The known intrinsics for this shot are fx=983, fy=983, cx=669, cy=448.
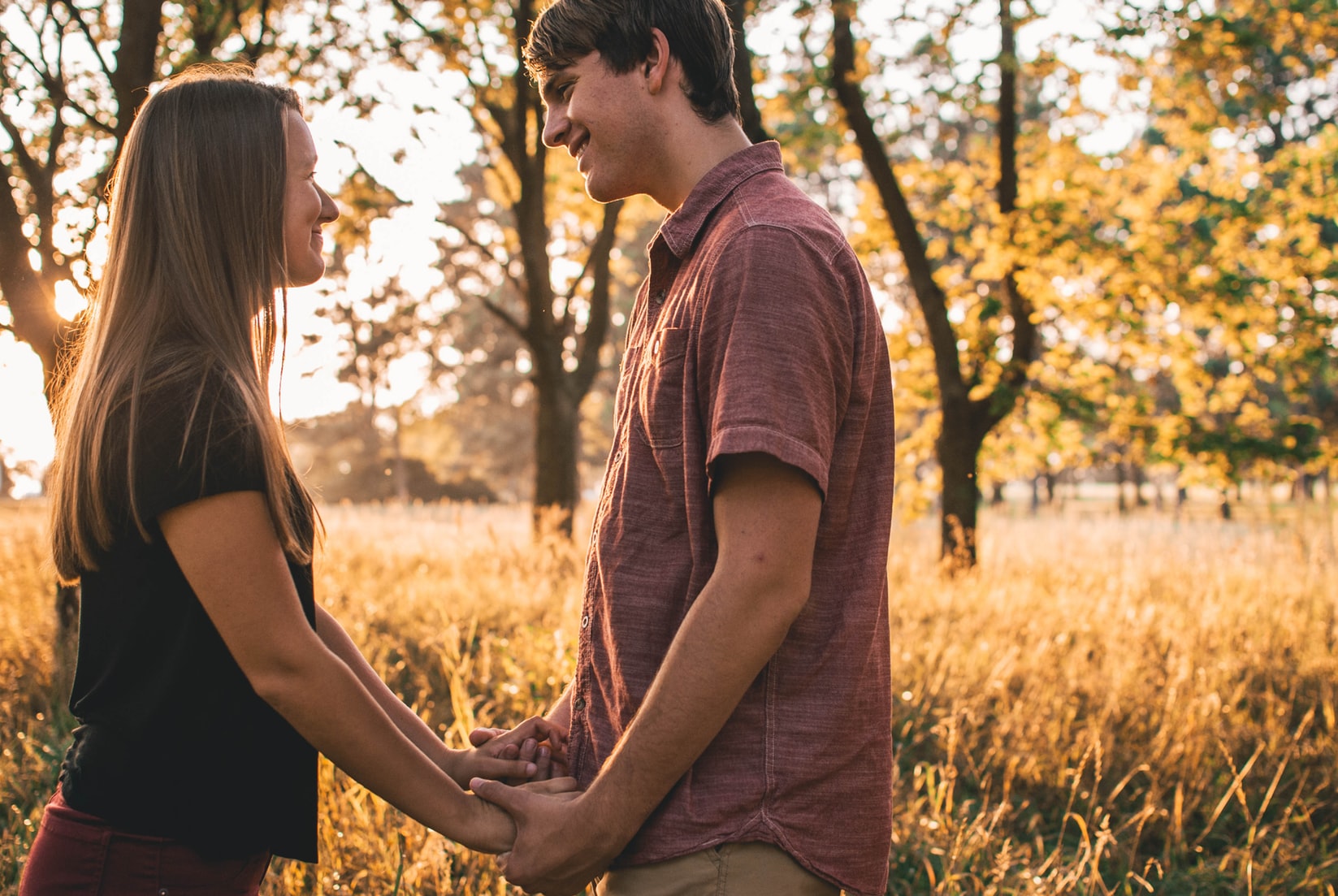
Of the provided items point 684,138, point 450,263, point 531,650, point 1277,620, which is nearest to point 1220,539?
point 1277,620

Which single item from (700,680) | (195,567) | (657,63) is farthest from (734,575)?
(657,63)

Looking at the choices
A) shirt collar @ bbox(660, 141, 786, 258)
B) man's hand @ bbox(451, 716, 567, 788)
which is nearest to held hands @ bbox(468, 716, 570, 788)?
man's hand @ bbox(451, 716, 567, 788)

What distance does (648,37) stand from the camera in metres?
1.61

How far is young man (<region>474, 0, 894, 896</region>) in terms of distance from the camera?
4.28ft

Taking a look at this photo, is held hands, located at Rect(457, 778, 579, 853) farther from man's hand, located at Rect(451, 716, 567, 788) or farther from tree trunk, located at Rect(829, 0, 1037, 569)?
tree trunk, located at Rect(829, 0, 1037, 569)

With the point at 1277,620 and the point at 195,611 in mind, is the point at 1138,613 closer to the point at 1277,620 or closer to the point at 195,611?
the point at 1277,620

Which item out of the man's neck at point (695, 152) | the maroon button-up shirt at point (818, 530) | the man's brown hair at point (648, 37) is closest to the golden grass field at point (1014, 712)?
the maroon button-up shirt at point (818, 530)

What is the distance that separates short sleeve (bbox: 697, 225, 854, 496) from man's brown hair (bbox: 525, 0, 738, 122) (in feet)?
1.31

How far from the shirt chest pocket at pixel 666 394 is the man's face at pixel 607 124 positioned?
335mm

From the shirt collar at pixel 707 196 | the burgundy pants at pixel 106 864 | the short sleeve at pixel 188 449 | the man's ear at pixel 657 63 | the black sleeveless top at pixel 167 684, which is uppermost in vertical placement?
the man's ear at pixel 657 63

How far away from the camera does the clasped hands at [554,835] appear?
138 cm

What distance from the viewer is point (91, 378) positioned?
1483 mm

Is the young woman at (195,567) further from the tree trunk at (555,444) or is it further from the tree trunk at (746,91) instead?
the tree trunk at (555,444)

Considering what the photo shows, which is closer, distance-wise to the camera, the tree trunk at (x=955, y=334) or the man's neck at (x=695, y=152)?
the man's neck at (x=695, y=152)
